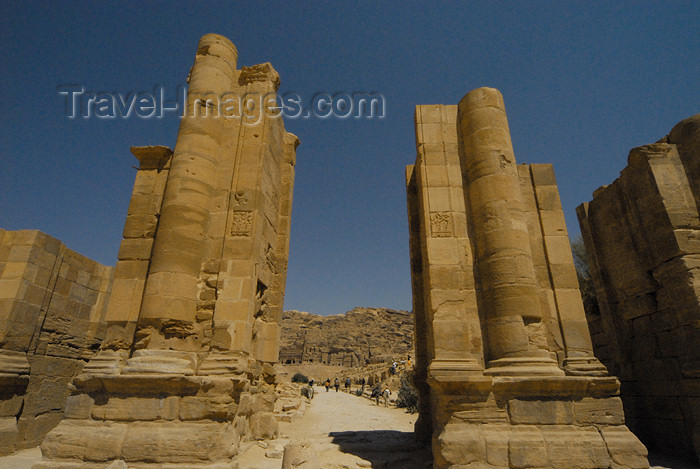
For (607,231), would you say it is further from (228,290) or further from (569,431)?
(228,290)

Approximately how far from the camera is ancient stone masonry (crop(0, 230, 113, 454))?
825 cm

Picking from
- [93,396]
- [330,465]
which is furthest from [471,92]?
[93,396]

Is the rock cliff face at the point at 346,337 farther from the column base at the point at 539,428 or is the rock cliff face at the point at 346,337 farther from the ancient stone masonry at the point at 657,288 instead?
the column base at the point at 539,428

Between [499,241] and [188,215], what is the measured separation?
5.35 metres

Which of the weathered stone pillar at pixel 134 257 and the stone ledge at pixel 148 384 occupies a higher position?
the weathered stone pillar at pixel 134 257

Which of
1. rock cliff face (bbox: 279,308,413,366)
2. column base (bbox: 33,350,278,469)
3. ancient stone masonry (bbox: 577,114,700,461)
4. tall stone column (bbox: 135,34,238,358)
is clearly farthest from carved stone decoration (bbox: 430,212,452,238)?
rock cliff face (bbox: 279,308,413,366)

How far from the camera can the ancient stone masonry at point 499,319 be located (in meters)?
5.10

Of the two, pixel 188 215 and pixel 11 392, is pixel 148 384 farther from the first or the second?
pixel 11 392

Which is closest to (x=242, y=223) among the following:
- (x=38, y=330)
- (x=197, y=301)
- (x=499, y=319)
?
(x=197, y=301)

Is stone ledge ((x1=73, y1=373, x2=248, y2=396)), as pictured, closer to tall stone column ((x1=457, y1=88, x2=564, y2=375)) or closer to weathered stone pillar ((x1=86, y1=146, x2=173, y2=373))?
weathered stone pillar ((x1=86, y1=146, x2=173, y2=373))

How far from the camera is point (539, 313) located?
5934mm

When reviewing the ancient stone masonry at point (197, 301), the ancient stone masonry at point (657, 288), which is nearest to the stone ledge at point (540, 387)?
the ancient stone masonry at point (657, 288)

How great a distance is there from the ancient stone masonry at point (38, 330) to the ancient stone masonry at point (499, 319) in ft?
28.8

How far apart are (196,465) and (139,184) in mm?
5272
